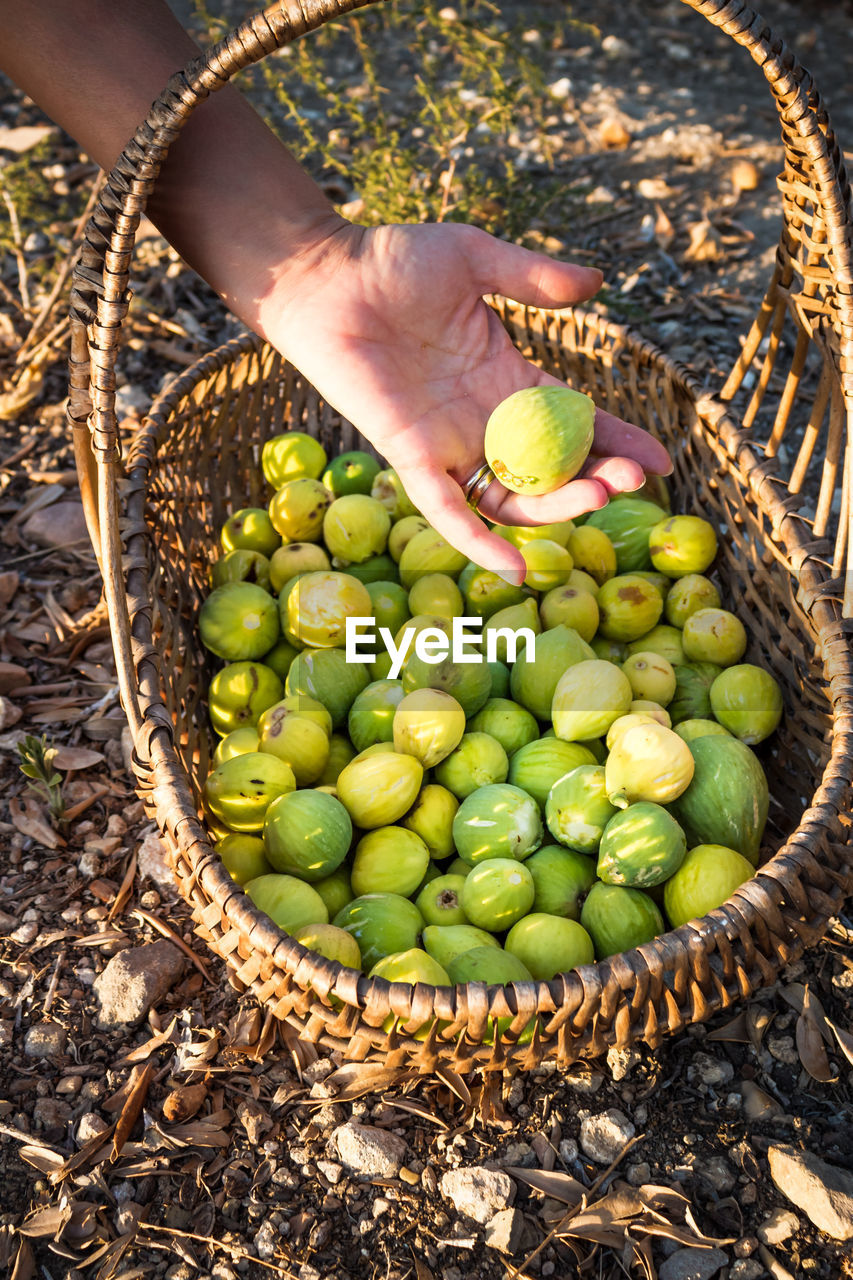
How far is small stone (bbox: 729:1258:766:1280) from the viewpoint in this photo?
62.1 inches

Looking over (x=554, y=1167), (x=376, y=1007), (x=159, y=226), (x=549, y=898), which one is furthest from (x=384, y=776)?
(x=159, y=226)

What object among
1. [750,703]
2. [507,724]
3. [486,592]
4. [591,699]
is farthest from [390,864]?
[750,703]

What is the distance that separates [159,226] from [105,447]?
79cm

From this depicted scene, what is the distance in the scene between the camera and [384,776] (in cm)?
204

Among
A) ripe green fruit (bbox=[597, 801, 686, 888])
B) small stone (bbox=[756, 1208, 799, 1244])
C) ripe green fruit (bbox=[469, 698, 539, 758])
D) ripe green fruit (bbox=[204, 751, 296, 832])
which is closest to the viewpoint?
small stone (bbox=[756, 1208, 799, 1244])

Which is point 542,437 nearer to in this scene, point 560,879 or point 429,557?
point 429,557

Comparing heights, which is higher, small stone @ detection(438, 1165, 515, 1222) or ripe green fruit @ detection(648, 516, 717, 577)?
ripe green fruit @ detection(648, 516, 717, 577)

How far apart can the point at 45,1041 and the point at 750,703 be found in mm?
1729

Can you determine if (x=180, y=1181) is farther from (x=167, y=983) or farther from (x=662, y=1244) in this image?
(x=662, y=1244)

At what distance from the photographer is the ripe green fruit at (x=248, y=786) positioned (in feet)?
6.70

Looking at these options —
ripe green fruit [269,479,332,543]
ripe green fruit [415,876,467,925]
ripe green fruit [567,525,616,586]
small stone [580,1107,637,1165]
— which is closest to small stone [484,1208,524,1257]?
small stone [580,1107,637,1165]

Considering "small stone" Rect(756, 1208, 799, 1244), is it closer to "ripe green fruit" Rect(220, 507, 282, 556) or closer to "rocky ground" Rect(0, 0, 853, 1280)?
"rocky ground" Rect(0, 0, 853, 1280)

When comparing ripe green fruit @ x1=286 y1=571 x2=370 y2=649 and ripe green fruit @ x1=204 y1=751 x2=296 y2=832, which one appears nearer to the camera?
ripe green fruit @ x1=204 y1=751 x2=296 y2=832

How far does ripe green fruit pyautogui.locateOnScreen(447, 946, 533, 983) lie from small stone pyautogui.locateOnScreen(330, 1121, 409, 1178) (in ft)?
1.05
